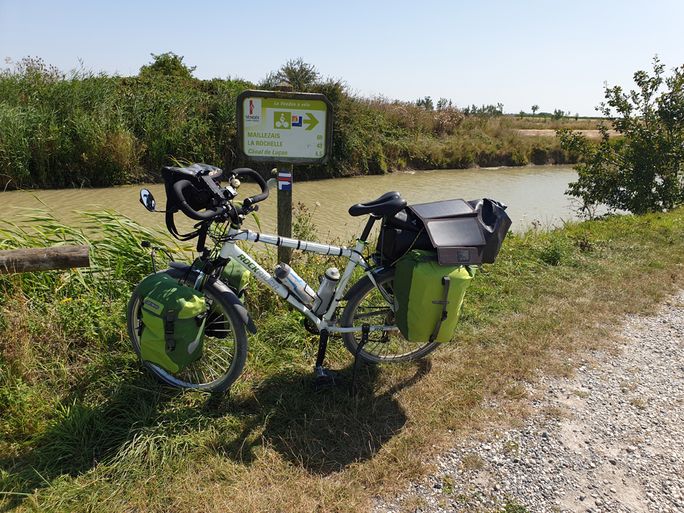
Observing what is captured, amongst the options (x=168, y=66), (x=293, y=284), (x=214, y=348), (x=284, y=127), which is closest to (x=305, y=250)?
(x=293, y=284)

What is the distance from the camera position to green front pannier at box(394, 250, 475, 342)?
257 centimetres

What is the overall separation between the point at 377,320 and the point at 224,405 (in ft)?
3.62

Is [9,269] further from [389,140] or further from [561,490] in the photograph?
[389,140]

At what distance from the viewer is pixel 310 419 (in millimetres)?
2645

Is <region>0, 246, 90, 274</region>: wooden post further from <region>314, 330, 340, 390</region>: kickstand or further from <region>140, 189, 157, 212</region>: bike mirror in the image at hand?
<region>314, 330, 340, 390</region>: kickstand

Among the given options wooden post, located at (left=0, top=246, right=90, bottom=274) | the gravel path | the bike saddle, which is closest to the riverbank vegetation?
wooden post, located at (left=0, top=246, right=90, bottom=274)

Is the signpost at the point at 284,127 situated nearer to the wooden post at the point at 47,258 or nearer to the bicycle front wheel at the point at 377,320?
the bicycle front wheel at the point at 377,320

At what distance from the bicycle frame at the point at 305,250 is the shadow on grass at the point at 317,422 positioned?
1.29 ft

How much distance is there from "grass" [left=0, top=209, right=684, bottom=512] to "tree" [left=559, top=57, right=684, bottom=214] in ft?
22.6

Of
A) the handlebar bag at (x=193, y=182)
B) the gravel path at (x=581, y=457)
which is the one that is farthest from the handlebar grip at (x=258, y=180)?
the gravel path at (x=581, y=457)

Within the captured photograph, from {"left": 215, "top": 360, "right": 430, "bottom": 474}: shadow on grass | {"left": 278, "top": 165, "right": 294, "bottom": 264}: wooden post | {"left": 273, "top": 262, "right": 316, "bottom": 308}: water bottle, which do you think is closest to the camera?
{"left": 215, "top": 360, "right": 430, "bottom": 474}: shadow on grass

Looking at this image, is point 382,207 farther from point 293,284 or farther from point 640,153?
point 640,153

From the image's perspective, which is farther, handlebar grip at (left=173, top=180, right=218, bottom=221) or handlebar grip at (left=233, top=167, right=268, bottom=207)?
handlebar grip at (left=233, top=167, right=268, bottom=207)

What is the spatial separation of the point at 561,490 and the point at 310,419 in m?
1.32
